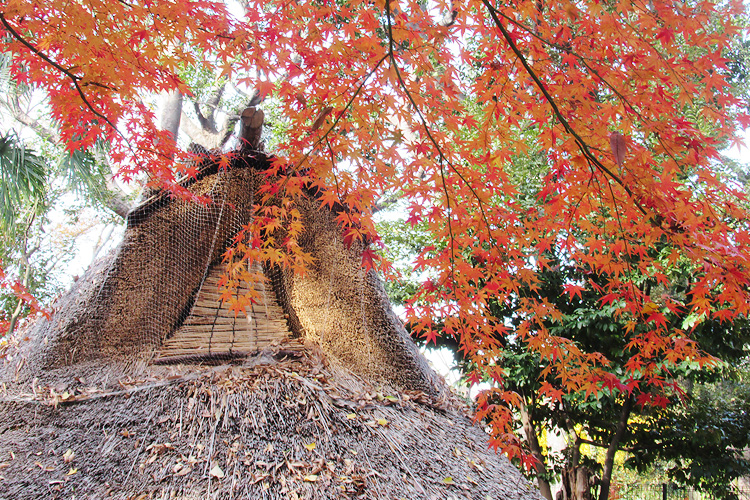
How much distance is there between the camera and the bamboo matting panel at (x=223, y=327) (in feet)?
9.61

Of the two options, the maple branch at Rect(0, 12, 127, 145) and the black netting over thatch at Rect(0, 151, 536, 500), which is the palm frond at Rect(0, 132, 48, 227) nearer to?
the black netting over thatch at Rect(0, 151, 536, 500)

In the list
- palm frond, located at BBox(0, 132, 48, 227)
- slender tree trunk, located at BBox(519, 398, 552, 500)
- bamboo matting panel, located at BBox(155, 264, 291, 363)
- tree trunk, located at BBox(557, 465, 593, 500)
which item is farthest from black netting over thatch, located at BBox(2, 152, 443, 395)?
tree trunk, located at BBox(557, 465, 593, 500)

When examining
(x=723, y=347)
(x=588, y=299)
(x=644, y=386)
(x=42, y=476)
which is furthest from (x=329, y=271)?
(x=723, y=347)

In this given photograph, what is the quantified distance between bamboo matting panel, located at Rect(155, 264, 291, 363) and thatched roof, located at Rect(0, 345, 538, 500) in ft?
0.59

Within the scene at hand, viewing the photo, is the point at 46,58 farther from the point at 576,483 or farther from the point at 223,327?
the point at 576,483

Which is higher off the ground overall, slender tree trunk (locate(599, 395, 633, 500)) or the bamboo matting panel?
the bamboo matting panel

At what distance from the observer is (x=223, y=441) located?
7.39 ft

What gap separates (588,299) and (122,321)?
18.1ft

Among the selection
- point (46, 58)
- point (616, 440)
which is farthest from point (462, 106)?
point (616, 440)

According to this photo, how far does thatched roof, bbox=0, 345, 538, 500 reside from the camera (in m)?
2.04

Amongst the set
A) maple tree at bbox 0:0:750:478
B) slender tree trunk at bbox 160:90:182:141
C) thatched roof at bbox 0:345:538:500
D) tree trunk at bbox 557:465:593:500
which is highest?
slender tree trunk at bbox 160:90:182:141

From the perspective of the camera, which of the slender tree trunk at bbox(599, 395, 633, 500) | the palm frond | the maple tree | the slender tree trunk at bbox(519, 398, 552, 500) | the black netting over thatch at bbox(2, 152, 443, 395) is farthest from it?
the slender tree trunk at bbox(519, 398, 552, 500)

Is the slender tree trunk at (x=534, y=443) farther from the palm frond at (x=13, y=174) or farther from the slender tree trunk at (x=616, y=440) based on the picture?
the palm frond at (x=13, y=174)

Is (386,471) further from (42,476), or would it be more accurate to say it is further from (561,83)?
(561,83)
